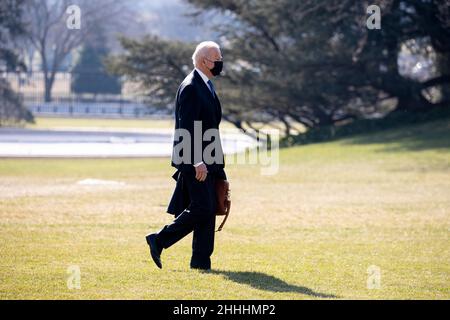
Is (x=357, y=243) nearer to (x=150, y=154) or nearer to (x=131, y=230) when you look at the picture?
(x=131, y=230)

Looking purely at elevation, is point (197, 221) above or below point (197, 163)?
below

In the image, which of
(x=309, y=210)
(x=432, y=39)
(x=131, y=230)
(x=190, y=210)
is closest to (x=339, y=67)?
(x=432, y=39)

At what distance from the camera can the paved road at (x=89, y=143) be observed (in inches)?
1348

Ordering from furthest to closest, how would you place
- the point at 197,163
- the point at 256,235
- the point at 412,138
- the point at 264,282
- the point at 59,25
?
1. the point at 59,25
2. the point at 412,138
3. the point at 256,235
4. the point at 197,163
5. the point at 264,282

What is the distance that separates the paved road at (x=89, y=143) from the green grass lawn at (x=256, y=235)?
8464mm

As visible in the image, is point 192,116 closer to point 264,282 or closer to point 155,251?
point 155,251

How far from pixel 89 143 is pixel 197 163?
30.3 metres

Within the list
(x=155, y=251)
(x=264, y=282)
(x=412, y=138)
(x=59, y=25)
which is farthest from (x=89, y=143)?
(x=59, y=25)

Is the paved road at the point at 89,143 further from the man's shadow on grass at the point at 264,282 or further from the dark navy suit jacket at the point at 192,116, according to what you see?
the man's shadow on grass at the point at 264,282

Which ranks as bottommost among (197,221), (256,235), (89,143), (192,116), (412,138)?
(89,143)

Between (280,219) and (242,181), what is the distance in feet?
26.4

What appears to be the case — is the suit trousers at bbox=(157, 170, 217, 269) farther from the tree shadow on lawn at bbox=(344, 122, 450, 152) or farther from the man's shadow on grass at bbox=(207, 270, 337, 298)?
the tree shadow on lawn at bbox=(344, 122, 450, 152)

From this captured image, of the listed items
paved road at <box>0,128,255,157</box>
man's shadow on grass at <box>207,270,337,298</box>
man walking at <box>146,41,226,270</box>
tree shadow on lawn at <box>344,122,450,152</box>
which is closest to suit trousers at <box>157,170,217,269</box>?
man walking at <box>146,41,226,270</box>

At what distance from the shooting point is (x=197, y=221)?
9195 millimetres
